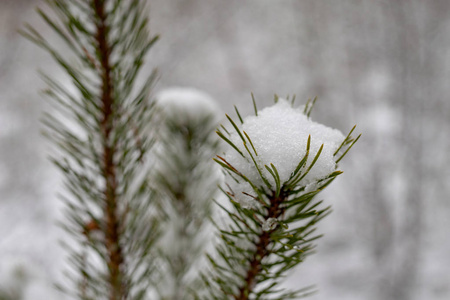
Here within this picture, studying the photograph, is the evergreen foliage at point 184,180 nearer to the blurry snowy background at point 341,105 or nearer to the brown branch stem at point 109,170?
the brown branch stem at point 109,170

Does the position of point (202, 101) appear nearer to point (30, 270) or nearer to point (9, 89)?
point (30, 270)

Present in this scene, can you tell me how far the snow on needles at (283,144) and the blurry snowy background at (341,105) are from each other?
8.03 feet

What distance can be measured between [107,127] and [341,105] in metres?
3.32

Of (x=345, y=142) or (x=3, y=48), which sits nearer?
(x=345, y=142)

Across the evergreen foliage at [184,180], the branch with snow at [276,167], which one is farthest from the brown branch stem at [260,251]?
the evergreen foliage at [184,180]

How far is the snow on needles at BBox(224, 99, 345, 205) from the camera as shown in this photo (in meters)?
0.24

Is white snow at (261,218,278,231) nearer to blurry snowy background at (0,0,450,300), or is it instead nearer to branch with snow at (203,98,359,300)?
branch with snow at (203,98,359,300)

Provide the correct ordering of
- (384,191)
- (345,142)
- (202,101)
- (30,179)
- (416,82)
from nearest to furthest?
(345,142) → (202,101) → (416,82) → (384,191) → (30,179)

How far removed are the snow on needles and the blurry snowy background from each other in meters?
2.45

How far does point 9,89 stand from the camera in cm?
384

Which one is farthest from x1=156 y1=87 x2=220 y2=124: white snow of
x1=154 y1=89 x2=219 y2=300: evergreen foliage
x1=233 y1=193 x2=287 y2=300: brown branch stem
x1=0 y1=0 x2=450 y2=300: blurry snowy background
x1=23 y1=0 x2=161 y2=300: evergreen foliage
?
x1=0 y1=0 x2=450 y2=300: blurry snowy background

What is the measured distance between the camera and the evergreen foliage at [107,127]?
11.9 inches

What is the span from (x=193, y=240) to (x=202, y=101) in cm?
24

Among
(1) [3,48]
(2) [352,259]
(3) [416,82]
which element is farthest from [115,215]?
(1) [3,48]
